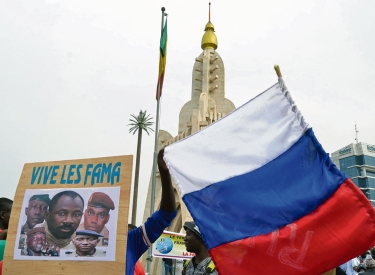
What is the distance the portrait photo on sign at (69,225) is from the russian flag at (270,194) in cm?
60

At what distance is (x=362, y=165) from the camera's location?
80.3 metres

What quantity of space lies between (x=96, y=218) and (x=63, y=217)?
0.86 ft

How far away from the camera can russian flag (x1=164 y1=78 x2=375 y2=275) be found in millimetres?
2617

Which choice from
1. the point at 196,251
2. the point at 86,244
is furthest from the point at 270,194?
the point at 86,244

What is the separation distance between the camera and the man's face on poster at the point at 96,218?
2842 millimetres

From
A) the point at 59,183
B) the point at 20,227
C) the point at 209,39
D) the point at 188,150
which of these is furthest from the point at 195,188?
the point at 209,39

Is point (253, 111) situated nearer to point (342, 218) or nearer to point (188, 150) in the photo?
point (188, 150)

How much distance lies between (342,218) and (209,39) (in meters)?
24.5

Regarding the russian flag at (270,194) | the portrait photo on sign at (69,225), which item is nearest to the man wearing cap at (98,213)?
the portrait photo on sign at (69,225)

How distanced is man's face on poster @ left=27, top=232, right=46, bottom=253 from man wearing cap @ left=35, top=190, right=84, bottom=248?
0.05 metres

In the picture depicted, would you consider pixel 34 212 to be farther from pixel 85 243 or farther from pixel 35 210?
pixel 85 243

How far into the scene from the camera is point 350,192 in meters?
2.69

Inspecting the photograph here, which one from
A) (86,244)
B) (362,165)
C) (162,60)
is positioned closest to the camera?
(86,244)

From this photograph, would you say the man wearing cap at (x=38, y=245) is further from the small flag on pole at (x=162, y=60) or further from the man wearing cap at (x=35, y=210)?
the small flag on pole at (x=162, y=60)
